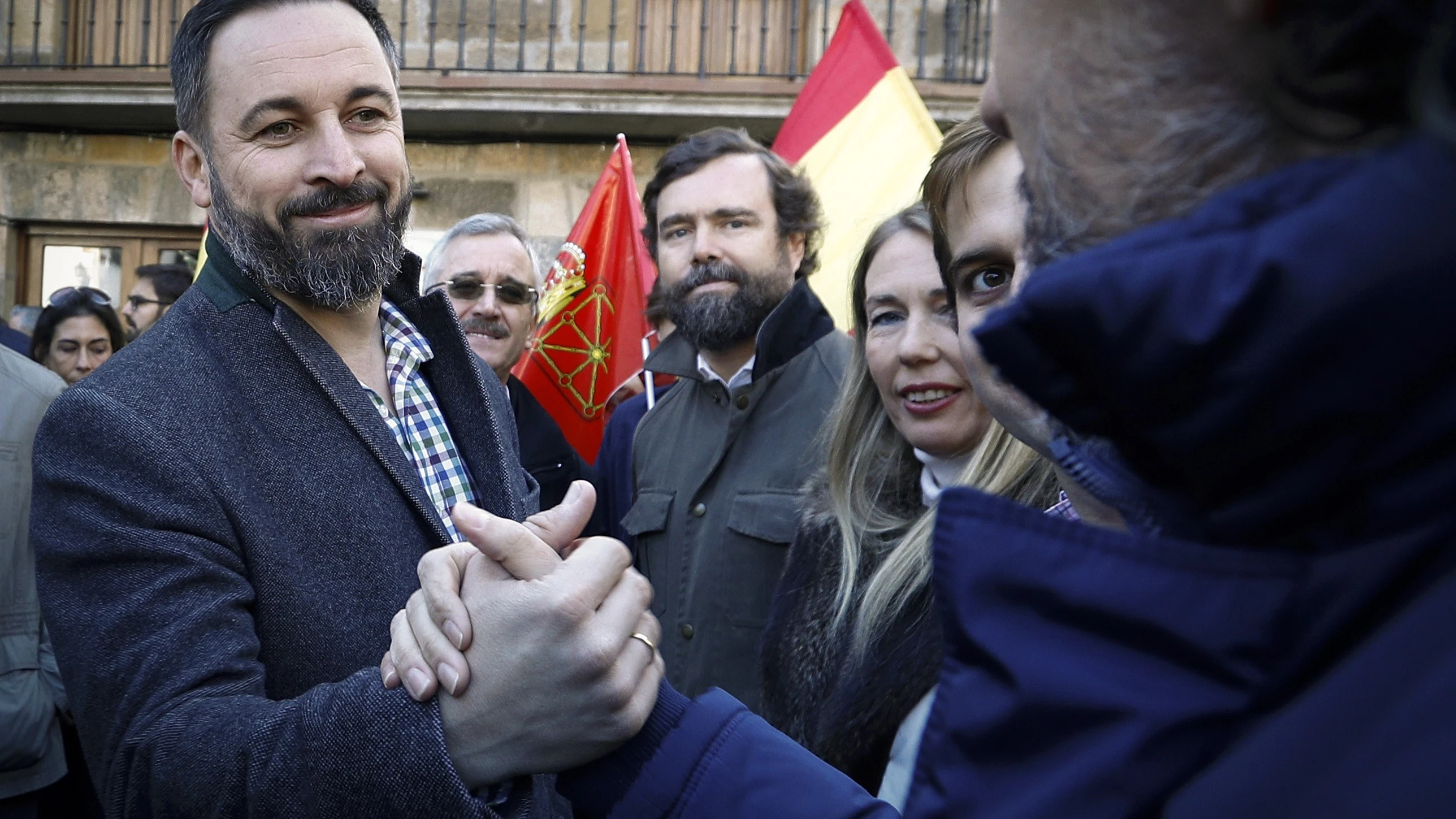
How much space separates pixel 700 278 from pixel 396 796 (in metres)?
2.47

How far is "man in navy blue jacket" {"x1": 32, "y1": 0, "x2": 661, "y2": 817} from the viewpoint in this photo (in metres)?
1.35

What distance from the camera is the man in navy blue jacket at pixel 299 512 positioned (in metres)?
1.35

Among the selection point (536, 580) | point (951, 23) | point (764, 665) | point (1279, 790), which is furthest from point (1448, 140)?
point (951, 23)

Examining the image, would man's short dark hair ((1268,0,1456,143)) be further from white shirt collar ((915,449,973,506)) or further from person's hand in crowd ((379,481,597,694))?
white shirt collar ((915,449,973,506))

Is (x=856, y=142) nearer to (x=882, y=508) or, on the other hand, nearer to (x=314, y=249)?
(x=882, y=508)

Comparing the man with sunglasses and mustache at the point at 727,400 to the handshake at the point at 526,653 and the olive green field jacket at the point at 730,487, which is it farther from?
the handshake at the point at 526,653

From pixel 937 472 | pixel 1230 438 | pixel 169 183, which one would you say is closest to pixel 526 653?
pixel 1230 438

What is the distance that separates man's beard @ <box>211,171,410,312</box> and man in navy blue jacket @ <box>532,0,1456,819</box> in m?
1.37

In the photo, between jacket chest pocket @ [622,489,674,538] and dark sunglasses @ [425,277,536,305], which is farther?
dark sunglasses @ [425,277,536,305]

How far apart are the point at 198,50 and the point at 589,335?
3.00m

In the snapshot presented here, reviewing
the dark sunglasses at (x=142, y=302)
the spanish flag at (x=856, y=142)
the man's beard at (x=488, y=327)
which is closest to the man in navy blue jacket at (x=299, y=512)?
the man's beard at (x=488, y=327)

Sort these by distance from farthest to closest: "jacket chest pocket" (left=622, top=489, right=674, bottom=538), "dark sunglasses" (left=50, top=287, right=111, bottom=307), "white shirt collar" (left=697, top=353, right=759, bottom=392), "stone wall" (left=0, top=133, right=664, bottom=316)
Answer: "stone wall" (left=0, top=133, right=664, bottom=316)
"dark sunglasses" (left=50, top=287, right=111, bottom=307)
"white shirt collar" (left=697, top=353, right=759, bottom=392)
"jacket chest pocket" (left=622, top=489, right=674, bottom=538)

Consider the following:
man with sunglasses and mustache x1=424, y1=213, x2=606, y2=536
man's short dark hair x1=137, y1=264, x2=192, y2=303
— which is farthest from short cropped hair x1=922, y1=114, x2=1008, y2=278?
man's short dark hair x1=137, y1=264, x2=192, y2=303

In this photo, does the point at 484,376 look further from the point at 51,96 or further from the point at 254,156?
the point at 51,96
